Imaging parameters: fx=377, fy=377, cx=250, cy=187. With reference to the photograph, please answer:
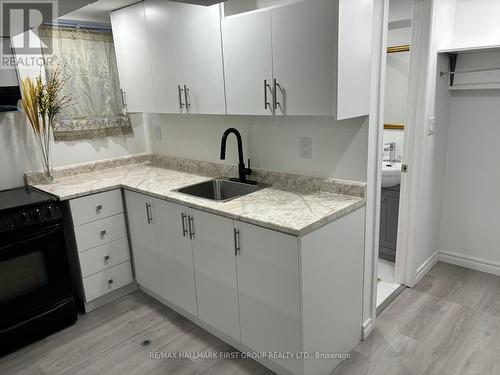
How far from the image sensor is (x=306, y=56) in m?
1.83

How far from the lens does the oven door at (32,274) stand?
230cm

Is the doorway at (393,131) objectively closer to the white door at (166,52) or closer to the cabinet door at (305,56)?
the cabinet door at (305,56)

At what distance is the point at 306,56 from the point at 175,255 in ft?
4.86

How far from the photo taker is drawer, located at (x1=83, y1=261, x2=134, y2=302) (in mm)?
2727

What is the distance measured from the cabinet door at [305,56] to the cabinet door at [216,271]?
0.73m

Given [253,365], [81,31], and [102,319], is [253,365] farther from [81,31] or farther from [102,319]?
[81,31]

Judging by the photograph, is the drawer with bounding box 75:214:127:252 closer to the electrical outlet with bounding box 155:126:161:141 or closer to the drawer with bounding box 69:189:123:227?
the drawer with bounding box 69:189:123:227

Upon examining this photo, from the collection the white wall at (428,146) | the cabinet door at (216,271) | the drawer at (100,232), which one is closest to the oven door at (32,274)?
the drawer at (100,232)

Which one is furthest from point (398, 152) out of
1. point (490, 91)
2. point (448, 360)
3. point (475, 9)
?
point (448, 360)

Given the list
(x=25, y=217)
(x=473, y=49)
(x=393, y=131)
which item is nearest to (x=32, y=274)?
(x=25, y=217)

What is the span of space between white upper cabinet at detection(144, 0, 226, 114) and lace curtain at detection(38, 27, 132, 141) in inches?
28.0

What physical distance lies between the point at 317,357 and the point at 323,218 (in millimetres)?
746

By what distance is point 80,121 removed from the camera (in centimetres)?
307

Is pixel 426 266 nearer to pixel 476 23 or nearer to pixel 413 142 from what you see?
pixel 413 142
